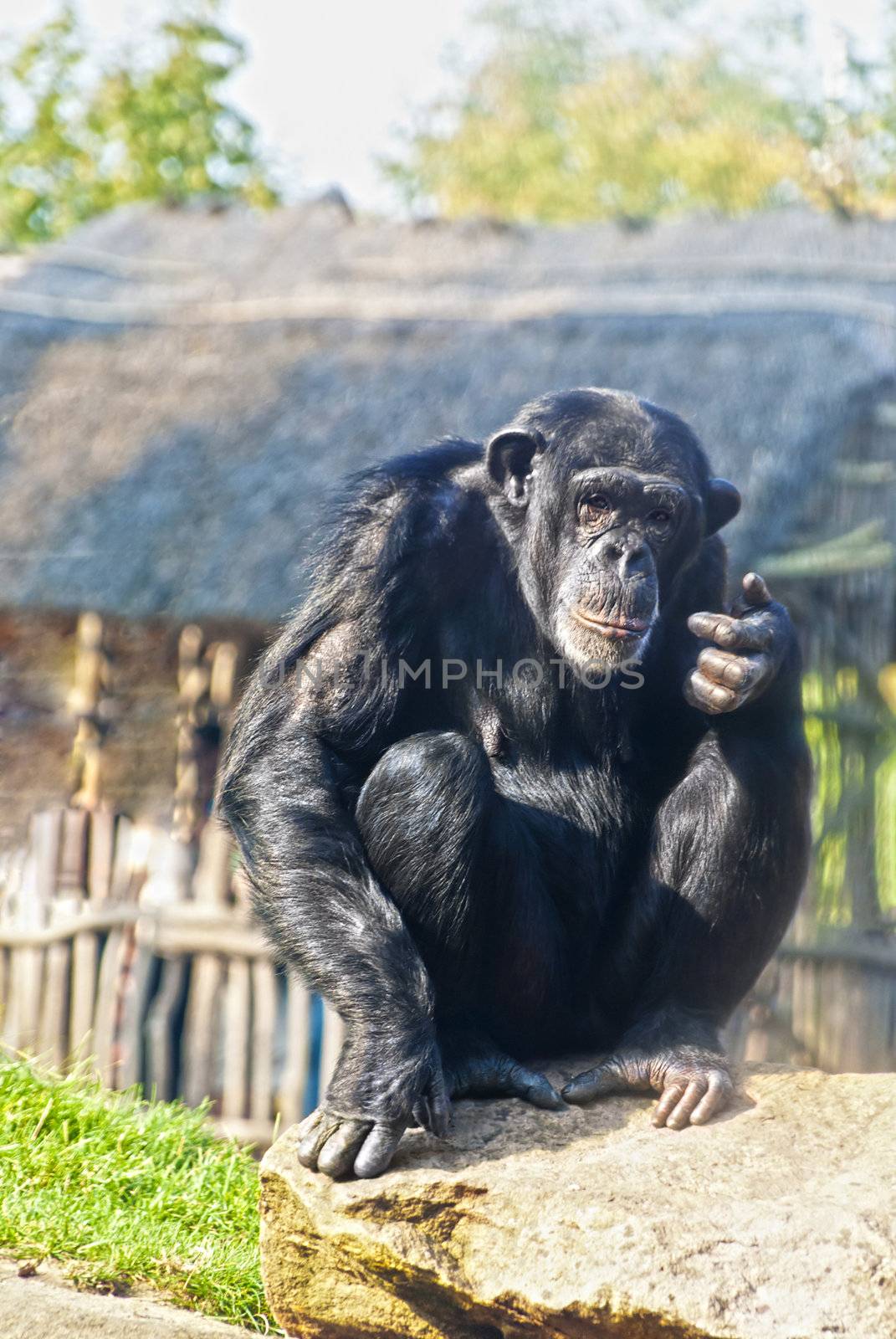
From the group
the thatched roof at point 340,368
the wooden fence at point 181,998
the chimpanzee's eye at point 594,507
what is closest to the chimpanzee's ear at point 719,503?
the chimpanzee's eye at point 594,507

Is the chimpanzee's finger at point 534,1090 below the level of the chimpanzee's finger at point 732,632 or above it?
below

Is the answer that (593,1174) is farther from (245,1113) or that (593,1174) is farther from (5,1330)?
(245,1113)

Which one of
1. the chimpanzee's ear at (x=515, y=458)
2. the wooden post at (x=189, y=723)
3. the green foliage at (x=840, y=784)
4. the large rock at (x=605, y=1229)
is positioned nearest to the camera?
the large rock at (x=605, y=1229)

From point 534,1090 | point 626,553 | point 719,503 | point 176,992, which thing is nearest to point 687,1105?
point 534,1090

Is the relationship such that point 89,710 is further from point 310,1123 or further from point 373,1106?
point 373,1106

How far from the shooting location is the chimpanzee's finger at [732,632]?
13.1ft

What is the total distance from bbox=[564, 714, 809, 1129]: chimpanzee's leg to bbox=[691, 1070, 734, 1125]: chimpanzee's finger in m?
0.07

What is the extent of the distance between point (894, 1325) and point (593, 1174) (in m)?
0.74

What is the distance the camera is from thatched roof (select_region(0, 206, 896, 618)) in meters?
10.2

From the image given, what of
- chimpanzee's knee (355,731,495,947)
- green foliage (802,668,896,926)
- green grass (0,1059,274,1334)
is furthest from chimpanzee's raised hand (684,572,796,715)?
green foliage (802,668,896,926)

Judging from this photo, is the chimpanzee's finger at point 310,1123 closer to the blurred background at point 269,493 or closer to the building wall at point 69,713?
the blurred background at point 269,493

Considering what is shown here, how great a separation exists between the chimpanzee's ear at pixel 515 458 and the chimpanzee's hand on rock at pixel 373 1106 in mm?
1700

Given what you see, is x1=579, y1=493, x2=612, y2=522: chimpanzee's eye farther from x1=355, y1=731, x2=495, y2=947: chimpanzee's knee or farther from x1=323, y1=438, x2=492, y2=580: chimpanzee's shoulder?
x1=355, y1=731, x2=495, y2=947: chimpanzee's knee

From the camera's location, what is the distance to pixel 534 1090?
3947 millimetres
